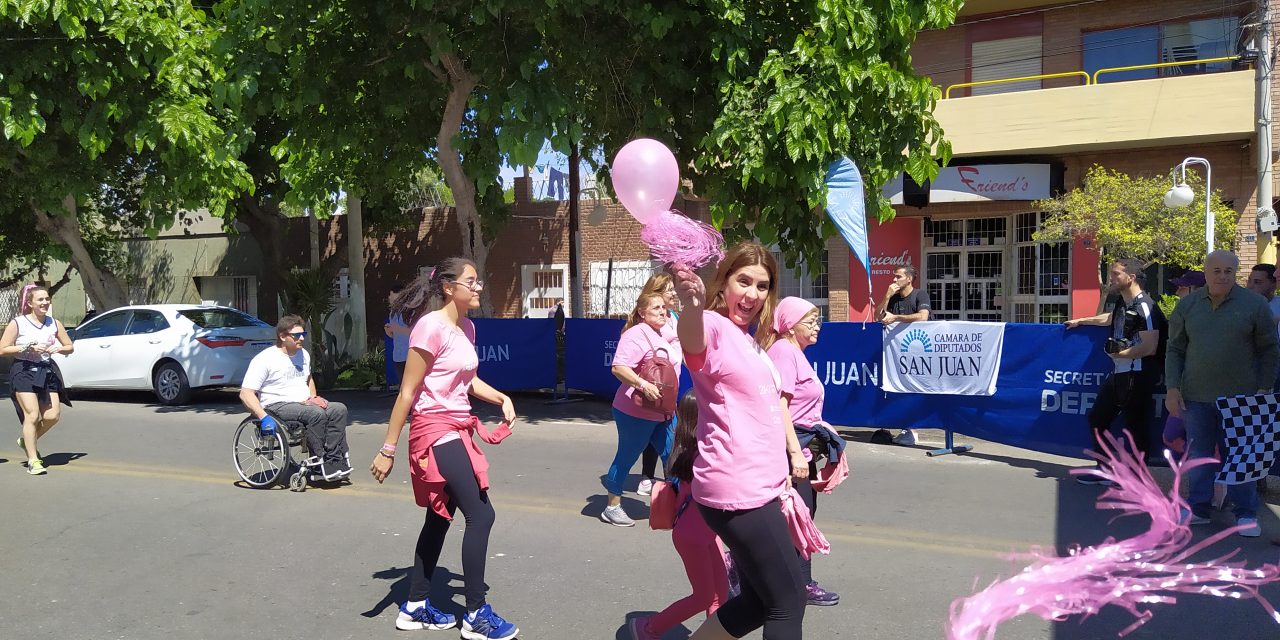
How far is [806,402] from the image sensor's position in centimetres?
482

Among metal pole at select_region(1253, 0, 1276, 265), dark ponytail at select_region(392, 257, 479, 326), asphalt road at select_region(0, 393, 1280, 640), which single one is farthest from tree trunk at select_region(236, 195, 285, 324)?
metal pole at select_region(1253, 0, 1276, 265)

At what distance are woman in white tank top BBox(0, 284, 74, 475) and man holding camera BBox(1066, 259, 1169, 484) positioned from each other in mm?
9168

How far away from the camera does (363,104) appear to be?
44.0 feet

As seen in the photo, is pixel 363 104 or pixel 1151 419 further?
pixel 363 104

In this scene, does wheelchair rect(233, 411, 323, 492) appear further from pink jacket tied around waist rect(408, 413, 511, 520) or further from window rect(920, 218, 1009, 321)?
window rect(920, 218, 1009, 321)

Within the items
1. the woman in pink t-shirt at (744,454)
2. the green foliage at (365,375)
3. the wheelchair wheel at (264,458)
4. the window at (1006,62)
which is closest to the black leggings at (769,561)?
the woman in pink t-shirt at (744,454)

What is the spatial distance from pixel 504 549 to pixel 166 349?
34.1 feet

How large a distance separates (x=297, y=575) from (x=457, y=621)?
137cm

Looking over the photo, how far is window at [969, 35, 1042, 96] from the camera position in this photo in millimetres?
19641

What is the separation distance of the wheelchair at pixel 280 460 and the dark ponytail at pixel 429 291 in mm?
3250

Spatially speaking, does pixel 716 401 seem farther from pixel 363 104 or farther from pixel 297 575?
pixel 363 104

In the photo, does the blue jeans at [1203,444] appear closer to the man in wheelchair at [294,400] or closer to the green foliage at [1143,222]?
the man in wheelchair at [294,400]

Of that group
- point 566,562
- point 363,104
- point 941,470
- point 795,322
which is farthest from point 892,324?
point 363,104

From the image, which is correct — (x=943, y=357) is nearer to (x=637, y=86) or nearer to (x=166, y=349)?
(x=637, y=86)
